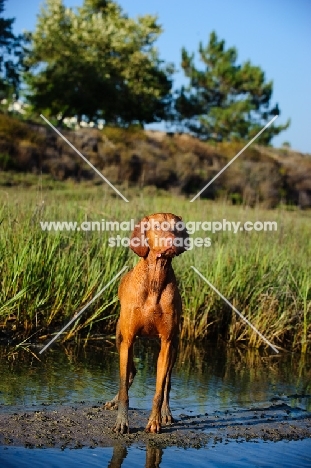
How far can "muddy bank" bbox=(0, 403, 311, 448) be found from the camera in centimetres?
556

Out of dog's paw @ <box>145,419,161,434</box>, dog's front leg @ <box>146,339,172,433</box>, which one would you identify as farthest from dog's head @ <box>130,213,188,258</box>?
Answer: dog's paw @ <box>145,419,161,434</box>

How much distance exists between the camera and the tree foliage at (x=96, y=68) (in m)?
45.3

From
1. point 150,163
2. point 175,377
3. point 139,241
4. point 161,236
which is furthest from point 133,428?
point 150,163

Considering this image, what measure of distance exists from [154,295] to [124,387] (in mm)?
750

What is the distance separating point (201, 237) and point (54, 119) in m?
36.8

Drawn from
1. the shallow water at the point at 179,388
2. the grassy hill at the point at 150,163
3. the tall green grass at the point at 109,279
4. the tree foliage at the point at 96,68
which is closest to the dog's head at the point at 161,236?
the shallow water at the point at 179,388

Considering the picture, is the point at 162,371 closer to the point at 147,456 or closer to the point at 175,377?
the point at 147,456

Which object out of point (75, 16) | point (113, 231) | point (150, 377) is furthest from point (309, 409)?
point (75, 16)

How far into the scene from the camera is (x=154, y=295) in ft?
17.9

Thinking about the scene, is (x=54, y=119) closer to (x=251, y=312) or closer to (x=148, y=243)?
(x=251, y=312)

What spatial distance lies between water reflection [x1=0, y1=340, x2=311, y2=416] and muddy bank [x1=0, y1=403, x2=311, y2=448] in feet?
1.06

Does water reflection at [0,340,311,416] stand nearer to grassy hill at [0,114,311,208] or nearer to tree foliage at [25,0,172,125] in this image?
grassy hill at [0,114,311,208]

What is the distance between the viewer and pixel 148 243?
5426 mm

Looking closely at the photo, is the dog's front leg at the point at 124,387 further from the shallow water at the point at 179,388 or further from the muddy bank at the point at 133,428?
the shallow water at the point at 179,388
